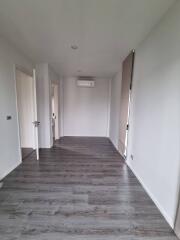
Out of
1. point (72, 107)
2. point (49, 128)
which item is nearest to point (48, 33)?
point (49, 128)

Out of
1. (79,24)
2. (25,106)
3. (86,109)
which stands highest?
(79,24)

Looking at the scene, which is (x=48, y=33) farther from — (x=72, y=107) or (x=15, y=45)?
(x=72, y=107)

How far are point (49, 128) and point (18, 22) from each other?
106 inches

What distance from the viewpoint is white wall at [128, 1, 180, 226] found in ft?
4.88

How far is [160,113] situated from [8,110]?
2662mm

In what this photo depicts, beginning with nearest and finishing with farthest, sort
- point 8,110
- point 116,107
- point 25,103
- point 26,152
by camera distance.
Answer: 1. point 8,110
2. point 26,152
3. point 25,103
4. point 116,107

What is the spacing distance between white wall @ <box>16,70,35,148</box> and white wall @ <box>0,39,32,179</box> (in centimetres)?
81

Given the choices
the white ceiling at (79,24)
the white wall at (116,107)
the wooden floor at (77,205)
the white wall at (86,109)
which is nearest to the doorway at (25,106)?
the white ceiling at (79,24)

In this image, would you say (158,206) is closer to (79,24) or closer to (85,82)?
(79,24)

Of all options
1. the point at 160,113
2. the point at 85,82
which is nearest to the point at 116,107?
the point at 85,82

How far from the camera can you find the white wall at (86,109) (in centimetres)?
550

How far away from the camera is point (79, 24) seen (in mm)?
1902

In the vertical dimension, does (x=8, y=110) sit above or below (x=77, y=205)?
above

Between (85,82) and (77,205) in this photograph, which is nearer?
(77,205)
